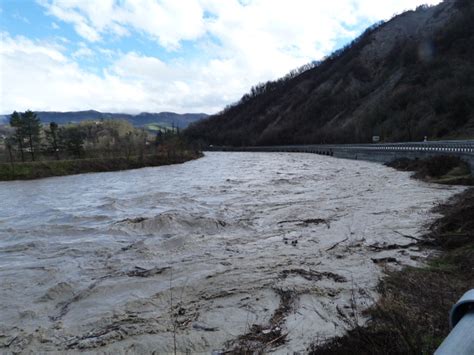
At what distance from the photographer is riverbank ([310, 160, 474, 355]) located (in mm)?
5230

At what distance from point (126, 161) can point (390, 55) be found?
112 m

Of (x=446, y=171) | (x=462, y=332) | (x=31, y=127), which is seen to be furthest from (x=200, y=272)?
(x=31, y=127)

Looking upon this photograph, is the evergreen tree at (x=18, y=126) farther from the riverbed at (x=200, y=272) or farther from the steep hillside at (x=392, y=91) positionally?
the steep hillside at (x=392, y=91)

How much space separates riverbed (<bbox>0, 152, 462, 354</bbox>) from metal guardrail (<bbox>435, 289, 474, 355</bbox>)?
3.03 metres

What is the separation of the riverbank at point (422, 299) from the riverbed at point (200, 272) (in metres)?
0.41

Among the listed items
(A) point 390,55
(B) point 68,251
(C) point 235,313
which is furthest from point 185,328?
(A) point 390,55

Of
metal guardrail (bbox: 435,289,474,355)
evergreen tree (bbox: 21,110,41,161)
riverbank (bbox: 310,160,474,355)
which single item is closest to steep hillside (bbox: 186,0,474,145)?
riverbank (bbox: 310,160,474,355)

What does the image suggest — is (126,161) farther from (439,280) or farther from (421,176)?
(439,280)

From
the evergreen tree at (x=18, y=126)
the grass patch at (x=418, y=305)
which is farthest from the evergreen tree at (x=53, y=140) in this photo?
the grass patch at (x=418, y=305)

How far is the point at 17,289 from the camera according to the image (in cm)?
977

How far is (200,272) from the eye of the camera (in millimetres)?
10383

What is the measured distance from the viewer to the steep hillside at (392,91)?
234ft

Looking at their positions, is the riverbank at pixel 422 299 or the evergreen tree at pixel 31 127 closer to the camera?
the riverbank at pixel 422 299

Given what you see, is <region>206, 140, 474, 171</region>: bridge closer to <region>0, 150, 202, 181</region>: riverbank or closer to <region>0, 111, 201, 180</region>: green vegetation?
<region>0, 111, 201, 180</region>: green vegetation
